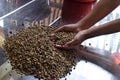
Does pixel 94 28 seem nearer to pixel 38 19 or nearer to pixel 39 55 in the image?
pixel 39 55

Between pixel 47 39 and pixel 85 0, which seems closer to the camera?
pixel 47 39

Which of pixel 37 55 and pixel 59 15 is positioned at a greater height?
pixel 59 15

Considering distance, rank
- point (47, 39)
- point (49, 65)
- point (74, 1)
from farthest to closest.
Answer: point (74, 1)
point (47, 39)
point (49, 65)

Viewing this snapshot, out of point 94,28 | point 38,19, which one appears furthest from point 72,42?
point 38,19

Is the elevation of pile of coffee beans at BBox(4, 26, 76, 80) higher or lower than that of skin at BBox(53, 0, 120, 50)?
lower

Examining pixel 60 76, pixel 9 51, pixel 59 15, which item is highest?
pixel 59 15

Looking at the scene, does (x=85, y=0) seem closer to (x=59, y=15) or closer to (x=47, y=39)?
(x=59, y=15)

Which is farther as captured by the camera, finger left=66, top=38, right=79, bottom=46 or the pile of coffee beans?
finger left=66, top=38, right=79, bottom=46

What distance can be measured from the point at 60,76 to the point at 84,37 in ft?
0.74

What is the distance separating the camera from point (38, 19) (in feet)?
4.69

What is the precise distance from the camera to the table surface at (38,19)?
3.49 feet

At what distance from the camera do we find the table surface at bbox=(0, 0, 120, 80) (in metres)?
1.06

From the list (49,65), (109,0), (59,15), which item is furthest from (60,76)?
(59,15)

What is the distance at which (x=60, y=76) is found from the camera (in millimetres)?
1019
